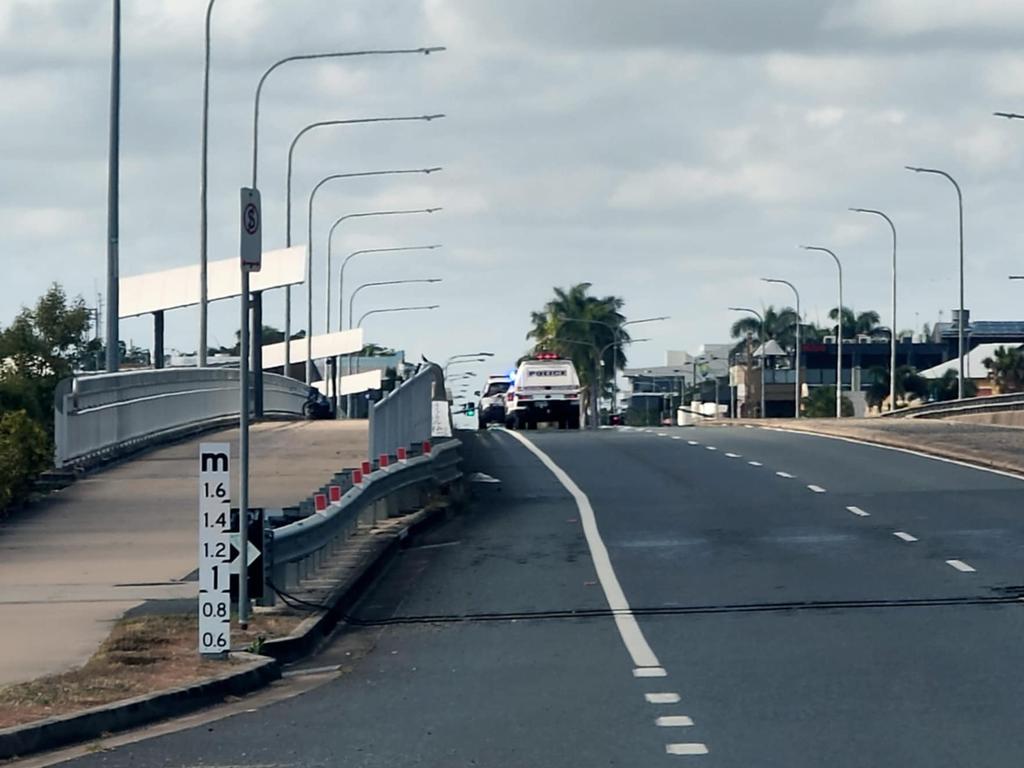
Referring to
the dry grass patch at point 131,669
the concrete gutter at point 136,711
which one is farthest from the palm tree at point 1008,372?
the concrete gutter at point 136,711

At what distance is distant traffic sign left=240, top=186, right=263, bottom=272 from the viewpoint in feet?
45.3

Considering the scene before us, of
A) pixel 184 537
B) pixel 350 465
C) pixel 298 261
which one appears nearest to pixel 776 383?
pixel 298 261

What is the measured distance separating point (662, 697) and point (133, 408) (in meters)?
21.6

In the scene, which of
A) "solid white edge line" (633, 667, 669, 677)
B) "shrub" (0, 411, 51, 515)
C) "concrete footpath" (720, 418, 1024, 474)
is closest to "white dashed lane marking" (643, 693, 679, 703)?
"solid white edge line" (633, 667, 669, 677)

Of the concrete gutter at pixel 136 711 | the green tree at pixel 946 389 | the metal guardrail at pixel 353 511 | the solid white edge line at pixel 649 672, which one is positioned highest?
the green tree at pixel 946 389

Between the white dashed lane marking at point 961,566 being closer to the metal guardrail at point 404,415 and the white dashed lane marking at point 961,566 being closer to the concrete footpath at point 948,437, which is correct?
the metal guardrail at point 404,415

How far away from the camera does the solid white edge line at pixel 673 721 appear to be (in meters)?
10.6

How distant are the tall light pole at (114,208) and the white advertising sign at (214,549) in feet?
56.7

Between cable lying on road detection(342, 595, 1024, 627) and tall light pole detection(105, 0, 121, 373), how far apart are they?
15.2m

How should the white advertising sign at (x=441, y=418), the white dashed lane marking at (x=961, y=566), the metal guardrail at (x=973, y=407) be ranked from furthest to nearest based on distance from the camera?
1. the metal guardrail at (x=973, y=407)
2. the white advertising sign at (x=441, y=418)
3. the white dashed lane marking at (x=961, y=566)

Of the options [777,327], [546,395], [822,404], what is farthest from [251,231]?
[777,327]

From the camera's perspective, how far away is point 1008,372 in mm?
124188

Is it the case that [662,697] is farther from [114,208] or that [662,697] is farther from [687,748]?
[114,208]

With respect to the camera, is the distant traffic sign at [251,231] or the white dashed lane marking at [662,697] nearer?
the white dashed lane marking at [662,697]
